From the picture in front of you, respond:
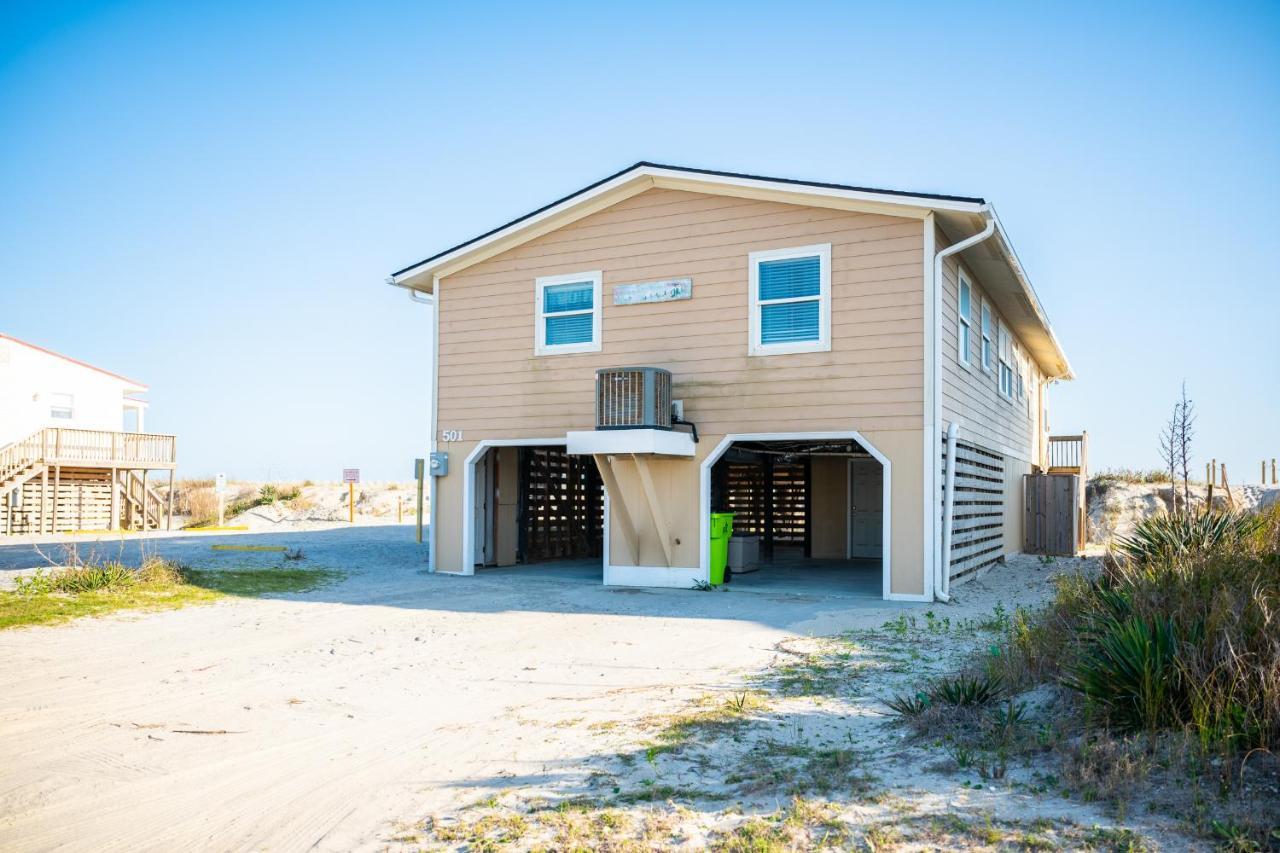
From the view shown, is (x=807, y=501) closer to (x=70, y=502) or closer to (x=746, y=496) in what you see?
(x=746, y=496)

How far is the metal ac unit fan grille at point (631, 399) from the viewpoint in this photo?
12.9 m

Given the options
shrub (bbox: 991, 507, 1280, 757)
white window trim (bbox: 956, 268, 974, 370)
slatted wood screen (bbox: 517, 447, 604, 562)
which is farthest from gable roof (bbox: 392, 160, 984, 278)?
shrub (bbox: 991, 507, 1280, 757)

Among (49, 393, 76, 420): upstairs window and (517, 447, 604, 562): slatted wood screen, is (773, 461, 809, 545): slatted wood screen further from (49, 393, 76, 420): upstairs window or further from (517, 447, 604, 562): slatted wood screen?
(49, 393, 76, 420): upstairs window

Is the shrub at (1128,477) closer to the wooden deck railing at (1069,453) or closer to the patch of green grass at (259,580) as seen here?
the wooden deck railing at (1069,453)

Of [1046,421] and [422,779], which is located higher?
[1046,421]

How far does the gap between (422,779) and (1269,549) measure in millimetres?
5700

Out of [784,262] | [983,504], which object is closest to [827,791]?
[784,262]

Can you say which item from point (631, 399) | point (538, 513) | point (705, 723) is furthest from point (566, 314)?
point (705, 723)

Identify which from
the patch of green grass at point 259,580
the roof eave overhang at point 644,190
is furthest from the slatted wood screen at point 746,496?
the patch of green grass at point 259,580

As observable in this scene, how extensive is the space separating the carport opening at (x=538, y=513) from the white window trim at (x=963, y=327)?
6.58m

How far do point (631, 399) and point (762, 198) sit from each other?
338 centimetres

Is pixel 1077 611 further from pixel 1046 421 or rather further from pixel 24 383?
pixel 24 383

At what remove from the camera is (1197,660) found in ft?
15.5

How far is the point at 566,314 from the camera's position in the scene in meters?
14.7
